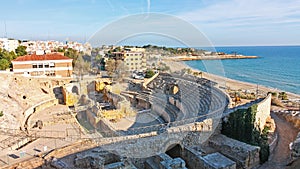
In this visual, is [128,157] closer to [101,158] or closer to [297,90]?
[101,158]

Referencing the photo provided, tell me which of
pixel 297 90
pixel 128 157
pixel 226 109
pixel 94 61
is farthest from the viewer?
pixel 94 61

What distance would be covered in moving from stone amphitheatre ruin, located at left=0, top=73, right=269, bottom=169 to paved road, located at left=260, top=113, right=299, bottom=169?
2.99 ft

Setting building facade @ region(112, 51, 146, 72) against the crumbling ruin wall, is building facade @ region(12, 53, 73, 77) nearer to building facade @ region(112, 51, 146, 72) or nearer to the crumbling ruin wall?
building facade @ region(112, 51, 146, 72)

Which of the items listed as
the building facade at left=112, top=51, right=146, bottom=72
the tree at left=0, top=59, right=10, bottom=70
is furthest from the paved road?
the tree at left=0, top=59, right=10, bottom=70

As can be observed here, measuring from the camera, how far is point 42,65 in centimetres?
2930

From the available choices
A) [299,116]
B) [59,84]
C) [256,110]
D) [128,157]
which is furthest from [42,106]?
[299,116]

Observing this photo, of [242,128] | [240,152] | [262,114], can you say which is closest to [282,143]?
[262,114]

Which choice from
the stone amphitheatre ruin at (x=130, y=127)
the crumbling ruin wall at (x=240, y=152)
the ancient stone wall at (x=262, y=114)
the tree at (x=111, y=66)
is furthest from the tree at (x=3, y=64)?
the ancient stone wall at (x=262, y=114)

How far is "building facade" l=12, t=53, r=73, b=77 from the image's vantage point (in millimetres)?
28006

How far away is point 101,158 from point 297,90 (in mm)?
36128

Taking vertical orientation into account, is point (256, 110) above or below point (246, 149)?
above

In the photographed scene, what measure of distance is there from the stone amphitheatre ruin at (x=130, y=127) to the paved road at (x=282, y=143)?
2.99 feet

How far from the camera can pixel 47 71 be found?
29688mm

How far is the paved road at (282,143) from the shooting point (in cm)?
930
